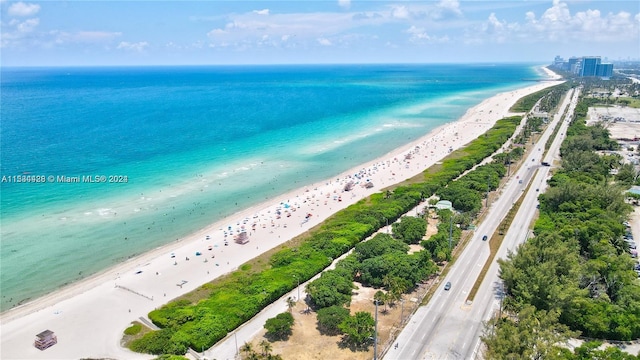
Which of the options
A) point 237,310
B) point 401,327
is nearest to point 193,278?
point 237,310

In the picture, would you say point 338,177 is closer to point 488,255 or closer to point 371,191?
point 371,191

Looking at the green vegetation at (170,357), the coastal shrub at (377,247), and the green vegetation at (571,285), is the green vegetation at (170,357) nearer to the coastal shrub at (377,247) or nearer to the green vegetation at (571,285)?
the coastal shrub at (377,247)

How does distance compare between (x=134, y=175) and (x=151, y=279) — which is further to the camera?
(x=134, y=175)

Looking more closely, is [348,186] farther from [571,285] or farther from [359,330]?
[571,285]

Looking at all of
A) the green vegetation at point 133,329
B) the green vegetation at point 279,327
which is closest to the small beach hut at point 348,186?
the green vegetation at point 279,327

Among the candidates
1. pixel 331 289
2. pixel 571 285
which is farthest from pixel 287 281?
pixel 571 285

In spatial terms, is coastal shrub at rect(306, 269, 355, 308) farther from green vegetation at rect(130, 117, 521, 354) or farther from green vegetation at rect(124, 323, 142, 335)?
green vegetation at rect(124, 323, 142, 335)

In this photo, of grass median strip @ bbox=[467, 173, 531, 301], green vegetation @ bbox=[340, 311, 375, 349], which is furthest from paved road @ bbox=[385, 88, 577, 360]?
green vegetation @ bbox=[340, 311, 375, 349]
